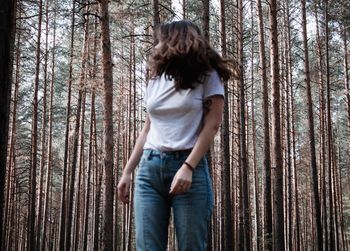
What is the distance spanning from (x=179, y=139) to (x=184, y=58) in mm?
385

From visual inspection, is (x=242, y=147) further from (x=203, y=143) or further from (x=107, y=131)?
(x=203, y=143)

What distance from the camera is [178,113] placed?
2174 mm

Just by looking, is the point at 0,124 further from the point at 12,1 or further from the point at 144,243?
the point at 144,243

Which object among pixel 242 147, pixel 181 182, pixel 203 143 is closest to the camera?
pixel 181 182

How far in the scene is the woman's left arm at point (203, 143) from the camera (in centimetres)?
201

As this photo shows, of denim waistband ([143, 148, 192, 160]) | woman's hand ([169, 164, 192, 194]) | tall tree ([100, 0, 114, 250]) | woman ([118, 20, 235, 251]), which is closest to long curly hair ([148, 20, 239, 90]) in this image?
woman ([118, 20, 235, 251])

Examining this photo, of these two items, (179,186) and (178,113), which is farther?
(178,113)

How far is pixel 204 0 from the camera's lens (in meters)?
12.1

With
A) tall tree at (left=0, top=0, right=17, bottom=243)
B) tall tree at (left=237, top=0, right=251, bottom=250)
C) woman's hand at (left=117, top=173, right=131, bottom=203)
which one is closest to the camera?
woman's hand at (left=117, top=173, right=131, bottom=203)

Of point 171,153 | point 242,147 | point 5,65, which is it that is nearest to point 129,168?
point 171,153

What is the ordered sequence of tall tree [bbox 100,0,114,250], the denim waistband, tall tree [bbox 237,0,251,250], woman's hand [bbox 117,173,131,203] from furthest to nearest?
tall tree [bbox 237,0,251,250] < tall tree [bbox 100,0,114,250] < woman's hand [bbox 117,173,131,203] < the denim waistband

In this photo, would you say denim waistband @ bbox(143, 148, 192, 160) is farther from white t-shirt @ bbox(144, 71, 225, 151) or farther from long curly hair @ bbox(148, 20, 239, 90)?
long curly hair @ bbox(148, 20, 239, 90)

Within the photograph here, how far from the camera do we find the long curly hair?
2189 millimetres

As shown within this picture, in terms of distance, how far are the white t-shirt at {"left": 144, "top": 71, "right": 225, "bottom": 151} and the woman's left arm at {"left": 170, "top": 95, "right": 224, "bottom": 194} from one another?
0.03m
